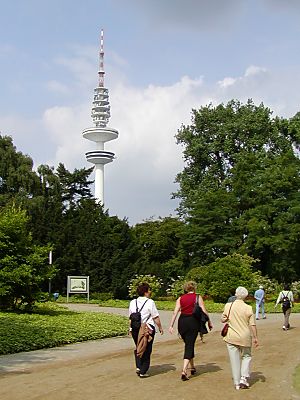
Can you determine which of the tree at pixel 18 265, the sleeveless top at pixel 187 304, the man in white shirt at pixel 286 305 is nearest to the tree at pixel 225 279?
the man in white shirt at pixel 286 305

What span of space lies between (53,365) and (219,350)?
445 centimetres

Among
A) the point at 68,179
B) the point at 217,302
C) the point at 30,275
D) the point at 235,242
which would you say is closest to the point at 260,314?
the point at 217,302

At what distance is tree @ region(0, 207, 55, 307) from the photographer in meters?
23.5

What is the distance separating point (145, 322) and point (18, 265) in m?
13.9

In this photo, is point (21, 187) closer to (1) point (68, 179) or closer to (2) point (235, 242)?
(1) point (68, 179)

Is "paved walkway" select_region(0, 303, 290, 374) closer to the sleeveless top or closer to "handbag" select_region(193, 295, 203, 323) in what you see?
the sleeveless top

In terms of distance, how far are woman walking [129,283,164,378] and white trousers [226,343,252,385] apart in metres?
1.56

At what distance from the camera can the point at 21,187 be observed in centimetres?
6228

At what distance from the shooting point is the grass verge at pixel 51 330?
51.9ft

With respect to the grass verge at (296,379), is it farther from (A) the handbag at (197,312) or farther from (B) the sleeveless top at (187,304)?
(B) the sleeveless top at (187,304)

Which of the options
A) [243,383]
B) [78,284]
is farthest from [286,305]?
[78,284]

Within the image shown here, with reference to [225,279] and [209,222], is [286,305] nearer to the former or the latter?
[225,279]

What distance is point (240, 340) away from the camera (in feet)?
32.6

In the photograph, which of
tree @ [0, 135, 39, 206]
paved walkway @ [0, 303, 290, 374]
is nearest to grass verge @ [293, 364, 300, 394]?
paved walkway @ [0, 303, 290, 374]
